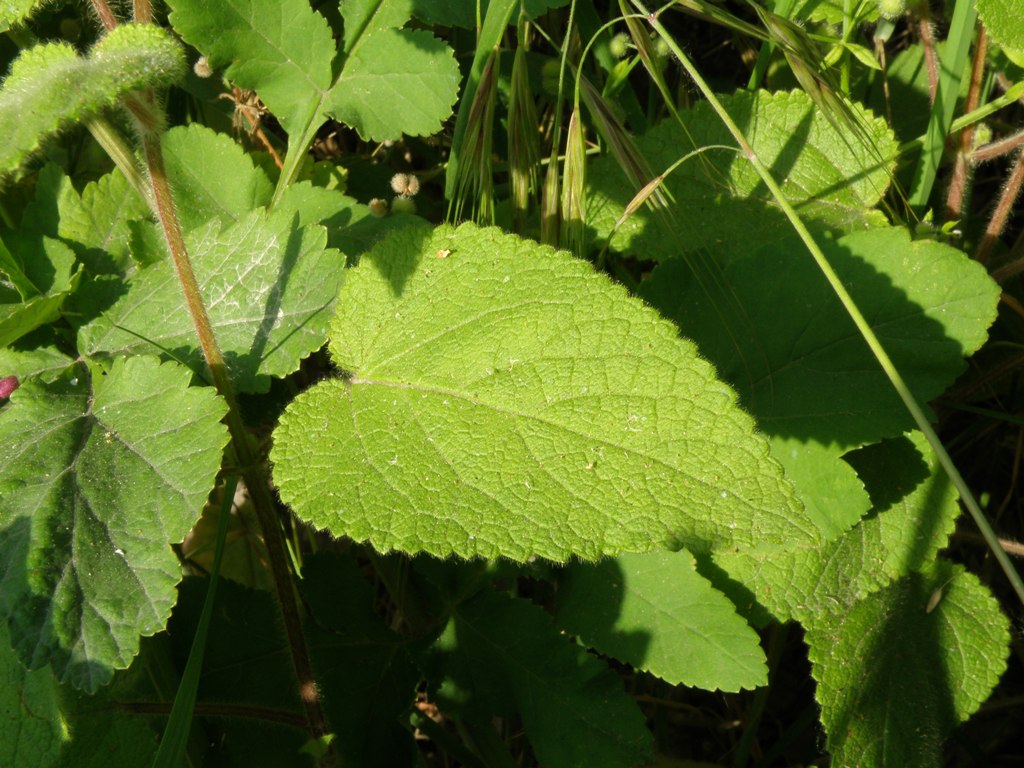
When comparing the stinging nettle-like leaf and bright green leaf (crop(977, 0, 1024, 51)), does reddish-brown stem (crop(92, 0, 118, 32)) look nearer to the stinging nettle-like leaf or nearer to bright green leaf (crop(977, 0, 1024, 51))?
the stinging nettle-like leaf

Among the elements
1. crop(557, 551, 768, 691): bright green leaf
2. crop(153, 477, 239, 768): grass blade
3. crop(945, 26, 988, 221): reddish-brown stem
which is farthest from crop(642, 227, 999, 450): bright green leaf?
crop(153, 477, 239, 768): grass blade

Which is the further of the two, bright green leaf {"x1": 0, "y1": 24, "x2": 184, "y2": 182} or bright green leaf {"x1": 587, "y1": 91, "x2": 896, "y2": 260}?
bright green leaf {"x1": 587, "y1": 91, "x2": 896, "y2": 260}

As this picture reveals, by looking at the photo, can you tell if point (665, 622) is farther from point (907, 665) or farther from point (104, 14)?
point (104, 14)

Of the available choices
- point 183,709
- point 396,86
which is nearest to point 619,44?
point 396,86

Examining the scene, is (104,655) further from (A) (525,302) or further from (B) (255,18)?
(B) (255,18)

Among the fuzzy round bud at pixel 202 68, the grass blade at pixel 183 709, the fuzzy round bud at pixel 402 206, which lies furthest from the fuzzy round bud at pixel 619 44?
the grass blade at pixel 183 709
